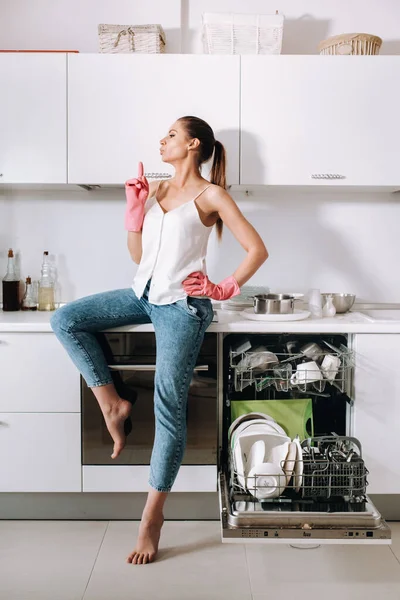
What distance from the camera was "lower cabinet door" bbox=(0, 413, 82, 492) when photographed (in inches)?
95.4

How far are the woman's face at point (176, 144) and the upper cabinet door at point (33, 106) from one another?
1.52ft

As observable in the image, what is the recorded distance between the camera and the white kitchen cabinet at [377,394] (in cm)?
240

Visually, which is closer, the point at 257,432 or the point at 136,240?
the point at 257,432

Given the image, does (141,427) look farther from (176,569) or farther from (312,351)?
(312,351)

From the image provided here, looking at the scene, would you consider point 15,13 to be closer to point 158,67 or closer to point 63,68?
point 63,68

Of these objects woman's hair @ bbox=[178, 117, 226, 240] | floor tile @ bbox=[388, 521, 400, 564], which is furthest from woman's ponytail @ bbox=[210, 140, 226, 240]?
floor tile @ bbox=[388, 521, 400, 564]

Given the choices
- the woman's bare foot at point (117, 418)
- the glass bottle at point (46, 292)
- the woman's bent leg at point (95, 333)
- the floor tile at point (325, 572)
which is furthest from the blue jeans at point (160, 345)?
the glass bottle at point (46, 292)

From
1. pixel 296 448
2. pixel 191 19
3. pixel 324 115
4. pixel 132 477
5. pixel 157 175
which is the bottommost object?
pixel 132 477

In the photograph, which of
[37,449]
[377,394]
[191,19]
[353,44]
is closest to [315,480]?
[377,394]

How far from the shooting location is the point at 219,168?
8.32ft

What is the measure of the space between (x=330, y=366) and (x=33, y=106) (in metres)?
1.59

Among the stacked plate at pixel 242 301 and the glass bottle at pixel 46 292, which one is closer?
the stacked plate at pixel 242 301

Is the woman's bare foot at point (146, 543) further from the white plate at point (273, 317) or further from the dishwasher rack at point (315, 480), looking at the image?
the white plate at point (273, 317)

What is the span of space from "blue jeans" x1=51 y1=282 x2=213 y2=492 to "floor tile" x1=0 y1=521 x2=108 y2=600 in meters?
0.37
